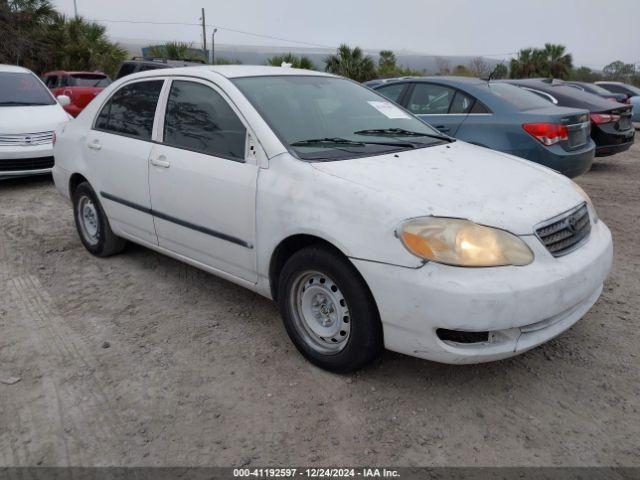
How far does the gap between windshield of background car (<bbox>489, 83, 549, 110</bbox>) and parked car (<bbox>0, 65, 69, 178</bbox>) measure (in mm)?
5862

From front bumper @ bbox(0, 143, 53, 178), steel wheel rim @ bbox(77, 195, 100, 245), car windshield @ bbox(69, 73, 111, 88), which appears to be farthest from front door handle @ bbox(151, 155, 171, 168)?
car windshield @ bbox(69, 73, 111, 88)

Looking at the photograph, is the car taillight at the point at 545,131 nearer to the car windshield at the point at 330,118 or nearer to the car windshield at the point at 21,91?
the car windshield at the point at 330,118

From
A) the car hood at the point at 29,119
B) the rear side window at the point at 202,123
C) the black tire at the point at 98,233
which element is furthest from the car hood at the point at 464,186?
the car hood at the point at 29,119

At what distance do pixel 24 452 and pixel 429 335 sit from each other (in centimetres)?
186

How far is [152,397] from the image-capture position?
281 cm

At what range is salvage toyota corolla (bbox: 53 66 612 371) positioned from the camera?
A: 251cm

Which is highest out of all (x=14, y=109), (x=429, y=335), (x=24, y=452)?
(x=14, y=109)

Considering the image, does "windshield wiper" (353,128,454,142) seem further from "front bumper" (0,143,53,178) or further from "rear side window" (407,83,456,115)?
"front bumper" (0,143,53,178)

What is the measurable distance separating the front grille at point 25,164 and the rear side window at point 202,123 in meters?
4.52

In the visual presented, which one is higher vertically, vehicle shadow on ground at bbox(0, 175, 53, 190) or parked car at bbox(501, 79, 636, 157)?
parked car at bbox(501, 79, 636, 157)

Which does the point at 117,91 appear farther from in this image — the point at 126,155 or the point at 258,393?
the point at 258,393

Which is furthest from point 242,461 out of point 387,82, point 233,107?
point 387,82

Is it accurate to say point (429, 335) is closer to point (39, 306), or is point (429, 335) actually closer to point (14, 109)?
point (39, 306)

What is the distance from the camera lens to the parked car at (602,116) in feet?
27.8
